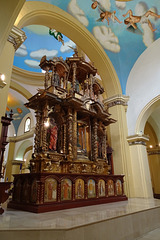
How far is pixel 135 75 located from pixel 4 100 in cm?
755

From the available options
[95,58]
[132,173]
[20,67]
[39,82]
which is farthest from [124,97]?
[20,67]

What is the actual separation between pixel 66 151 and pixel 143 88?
5.84 meters

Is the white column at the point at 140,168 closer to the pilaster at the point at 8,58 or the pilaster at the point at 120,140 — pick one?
the pilaster at the point at 120,140

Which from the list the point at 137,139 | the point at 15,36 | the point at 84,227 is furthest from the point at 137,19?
the point at 84,227

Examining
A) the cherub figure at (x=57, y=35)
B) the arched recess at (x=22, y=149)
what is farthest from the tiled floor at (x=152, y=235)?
the arched recess at (x=22, y=149)

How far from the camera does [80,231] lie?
9.83ft

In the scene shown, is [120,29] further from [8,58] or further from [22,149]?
[22,149]

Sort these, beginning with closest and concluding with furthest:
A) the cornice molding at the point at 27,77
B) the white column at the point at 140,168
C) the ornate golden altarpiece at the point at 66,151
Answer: the ornate golden altarpiece at the point at 66,151 → the white column at the point at 140,168 → the cornice molding at the point at 27,77

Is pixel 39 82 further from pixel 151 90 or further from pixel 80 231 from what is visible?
pixel 80 231

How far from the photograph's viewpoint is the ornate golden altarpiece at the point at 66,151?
491cm

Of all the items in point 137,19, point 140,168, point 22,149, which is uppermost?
point 137,19

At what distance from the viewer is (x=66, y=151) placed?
649 centimetres

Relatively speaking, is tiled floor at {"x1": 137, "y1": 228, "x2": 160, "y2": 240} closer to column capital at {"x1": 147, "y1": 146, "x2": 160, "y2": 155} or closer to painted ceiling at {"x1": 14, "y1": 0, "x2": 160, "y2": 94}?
painted ceiling at {"x1": 14, "y1": 0, "x2": 160, "y2": 94}

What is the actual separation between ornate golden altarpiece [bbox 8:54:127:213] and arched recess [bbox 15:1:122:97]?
5.40 feet
